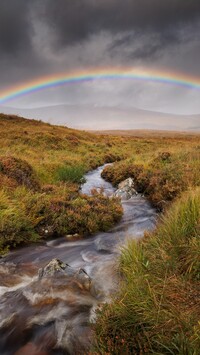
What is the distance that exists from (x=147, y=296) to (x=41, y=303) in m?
2.31

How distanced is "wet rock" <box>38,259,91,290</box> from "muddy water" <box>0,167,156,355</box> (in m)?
0.10

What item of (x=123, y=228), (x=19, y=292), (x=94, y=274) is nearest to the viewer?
(x=19, y=292)

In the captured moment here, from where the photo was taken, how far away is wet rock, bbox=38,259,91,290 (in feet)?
18.9

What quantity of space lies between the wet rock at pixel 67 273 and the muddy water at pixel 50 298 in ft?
0.31

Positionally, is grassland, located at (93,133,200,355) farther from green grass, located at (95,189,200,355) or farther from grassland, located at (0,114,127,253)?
grassland, located at (0,114,127,253)

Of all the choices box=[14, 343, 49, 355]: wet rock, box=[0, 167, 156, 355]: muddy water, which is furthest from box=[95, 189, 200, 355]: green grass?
box=[14, 343, 49, 355]: wet rock

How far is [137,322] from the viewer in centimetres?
372

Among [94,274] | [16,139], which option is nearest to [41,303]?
[94,274]

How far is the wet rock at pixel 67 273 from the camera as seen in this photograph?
5750mm

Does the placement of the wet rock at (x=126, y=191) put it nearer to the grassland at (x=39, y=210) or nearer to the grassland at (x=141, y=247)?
the grassland at (x=141, y=247)

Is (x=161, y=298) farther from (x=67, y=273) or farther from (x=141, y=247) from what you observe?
(x=67, y=273)

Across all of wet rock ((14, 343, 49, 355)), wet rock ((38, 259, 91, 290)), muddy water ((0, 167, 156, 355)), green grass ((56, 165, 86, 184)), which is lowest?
wet rock ((14, 343, 49, 355))

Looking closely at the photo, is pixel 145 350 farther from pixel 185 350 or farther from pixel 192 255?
pixel 192 255

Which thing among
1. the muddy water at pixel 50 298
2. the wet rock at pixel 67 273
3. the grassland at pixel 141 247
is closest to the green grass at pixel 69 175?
the grassland at pixel 141 247
